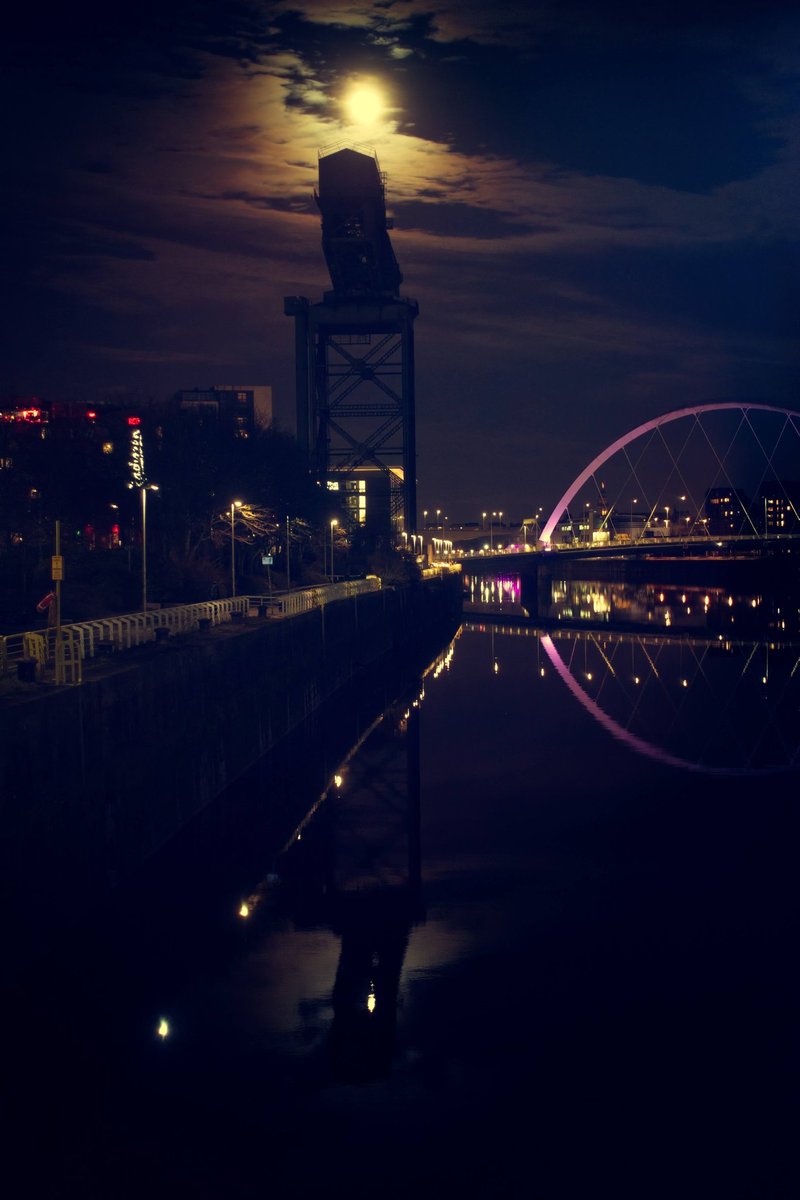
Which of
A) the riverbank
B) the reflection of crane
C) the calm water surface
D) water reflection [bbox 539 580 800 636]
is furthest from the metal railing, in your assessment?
water reflection [bbox 539 580 800 636]

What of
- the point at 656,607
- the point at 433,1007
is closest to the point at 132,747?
the point at 433,1007

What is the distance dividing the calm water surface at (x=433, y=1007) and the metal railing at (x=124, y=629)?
486 centimetres

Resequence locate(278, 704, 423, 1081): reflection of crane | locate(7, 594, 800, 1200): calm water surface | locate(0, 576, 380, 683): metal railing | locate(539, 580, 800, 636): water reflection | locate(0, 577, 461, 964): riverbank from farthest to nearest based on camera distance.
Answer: locate(539, 580, 800, 636): water reflection → locate(0, 576, 380, 683): metal railing → locate(0, 577, 461, 964): riverbank → locate(278, 704, 423, 1081): reflection of crane → locate(7, 594, 800, 1200): calm water surface

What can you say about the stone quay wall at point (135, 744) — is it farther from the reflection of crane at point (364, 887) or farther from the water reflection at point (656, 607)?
the water reflection at point (656, 607)

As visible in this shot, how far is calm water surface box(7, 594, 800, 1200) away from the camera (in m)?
14.8

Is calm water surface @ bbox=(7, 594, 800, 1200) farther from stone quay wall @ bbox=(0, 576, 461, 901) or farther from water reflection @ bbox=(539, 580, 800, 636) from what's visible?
water reflection @ bbox=(539, 580, 800, 636)

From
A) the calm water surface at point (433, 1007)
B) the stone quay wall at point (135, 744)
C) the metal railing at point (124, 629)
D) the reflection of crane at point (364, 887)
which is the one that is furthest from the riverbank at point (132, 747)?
the reflection of crane at point (364, 887)

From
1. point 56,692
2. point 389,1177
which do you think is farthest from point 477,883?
point 389,1177

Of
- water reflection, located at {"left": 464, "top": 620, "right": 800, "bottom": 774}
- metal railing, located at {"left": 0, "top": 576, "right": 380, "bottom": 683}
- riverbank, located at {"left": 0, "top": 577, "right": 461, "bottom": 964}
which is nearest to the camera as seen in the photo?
riverbank, located at {"left": 0, "top": 577, "right": 461, "bottom": 964}

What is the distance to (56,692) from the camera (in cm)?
2056

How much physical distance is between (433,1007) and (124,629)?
18.7 m

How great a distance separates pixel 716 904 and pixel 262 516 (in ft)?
173

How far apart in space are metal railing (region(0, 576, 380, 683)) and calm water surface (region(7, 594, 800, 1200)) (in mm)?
4860

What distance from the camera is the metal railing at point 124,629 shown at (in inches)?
935
